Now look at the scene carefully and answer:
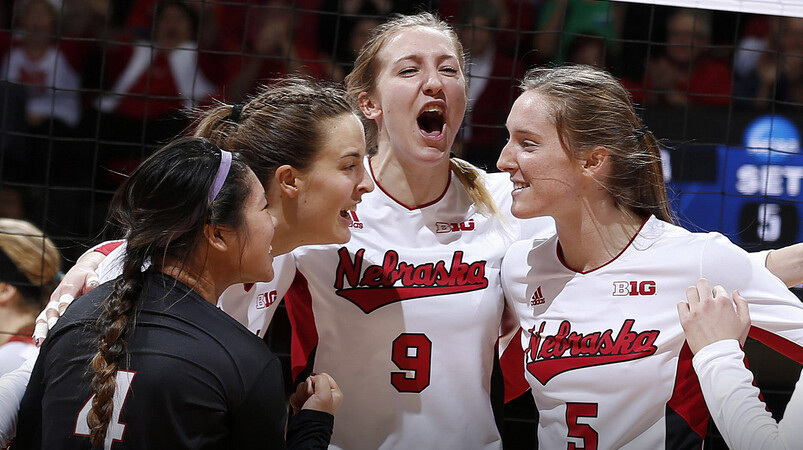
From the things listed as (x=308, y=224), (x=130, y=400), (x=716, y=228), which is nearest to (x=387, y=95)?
(x=308, y=224)

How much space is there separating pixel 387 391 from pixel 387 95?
927mm

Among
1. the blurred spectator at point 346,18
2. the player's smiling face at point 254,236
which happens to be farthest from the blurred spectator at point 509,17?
the player's smiling face at point 254,236

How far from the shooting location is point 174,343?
1580 mm

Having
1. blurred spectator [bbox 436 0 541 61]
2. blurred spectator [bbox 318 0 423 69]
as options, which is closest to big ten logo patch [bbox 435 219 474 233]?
blurred spectator [bbox 318 0 423 69]

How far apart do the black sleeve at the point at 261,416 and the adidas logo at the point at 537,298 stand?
3.19 ft

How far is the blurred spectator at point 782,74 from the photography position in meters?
4.71

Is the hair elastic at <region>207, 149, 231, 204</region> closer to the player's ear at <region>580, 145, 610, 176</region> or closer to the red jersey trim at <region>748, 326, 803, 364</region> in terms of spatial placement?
the player's ear at <region>580, 145, 610, 176</region>

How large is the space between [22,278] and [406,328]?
7.14 feet

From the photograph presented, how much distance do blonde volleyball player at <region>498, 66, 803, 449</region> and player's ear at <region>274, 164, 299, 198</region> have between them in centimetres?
60

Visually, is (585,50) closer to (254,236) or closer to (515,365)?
(515,365)

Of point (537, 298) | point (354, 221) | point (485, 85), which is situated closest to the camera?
point (537, 298)

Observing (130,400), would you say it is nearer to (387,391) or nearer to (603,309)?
(387,391)

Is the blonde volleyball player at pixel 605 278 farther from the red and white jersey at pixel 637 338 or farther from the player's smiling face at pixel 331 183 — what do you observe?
the player's smiling face at pixel 331 183

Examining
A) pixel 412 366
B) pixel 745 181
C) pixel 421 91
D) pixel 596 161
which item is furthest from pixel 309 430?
pixel 745 181
